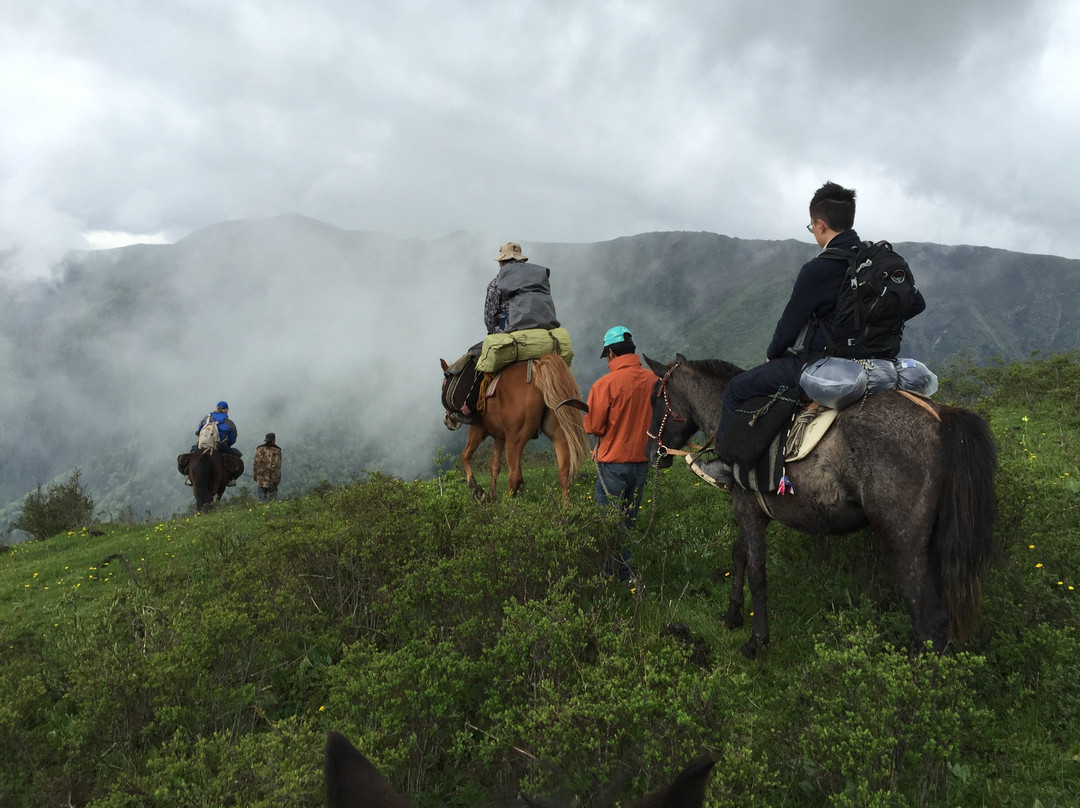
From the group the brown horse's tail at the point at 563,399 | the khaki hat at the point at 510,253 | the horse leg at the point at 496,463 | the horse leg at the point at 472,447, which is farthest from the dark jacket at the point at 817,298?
the horse leg at the point at 472,447

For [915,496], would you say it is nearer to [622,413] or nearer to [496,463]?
[622,413]

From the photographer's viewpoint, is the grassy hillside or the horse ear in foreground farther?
the grassy hillside

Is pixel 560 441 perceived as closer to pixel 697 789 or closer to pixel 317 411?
pixel 697 789

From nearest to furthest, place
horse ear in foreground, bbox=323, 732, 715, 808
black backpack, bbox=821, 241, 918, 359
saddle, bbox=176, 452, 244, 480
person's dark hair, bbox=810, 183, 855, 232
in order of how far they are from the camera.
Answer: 1. horse ear in foreground, bbox=323, 732, 715, 808
2. black backpack, bbox=821, 241, 918, 359
3. person's dark hair, bbox=810, 183, 855, 232
4. saddle, bbox=176, 452, 244, 480

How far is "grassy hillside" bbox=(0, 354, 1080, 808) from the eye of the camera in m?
2.66

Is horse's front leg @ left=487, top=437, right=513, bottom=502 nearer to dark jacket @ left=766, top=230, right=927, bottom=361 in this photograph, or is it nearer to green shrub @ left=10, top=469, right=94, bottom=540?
dark jacket @ left=766, top=230, right=927, bottom=361

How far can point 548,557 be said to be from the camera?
4.48 m

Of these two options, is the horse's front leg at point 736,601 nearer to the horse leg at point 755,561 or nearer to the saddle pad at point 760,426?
the horse leg at point 755,561

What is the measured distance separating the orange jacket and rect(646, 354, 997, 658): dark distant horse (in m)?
2.07

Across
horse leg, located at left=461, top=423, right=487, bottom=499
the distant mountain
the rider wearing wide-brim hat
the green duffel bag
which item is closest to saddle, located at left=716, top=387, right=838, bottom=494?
the green duffel bag

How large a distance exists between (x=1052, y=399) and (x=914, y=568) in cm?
1302

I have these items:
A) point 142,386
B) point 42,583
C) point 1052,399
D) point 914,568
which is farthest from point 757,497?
point 142,386

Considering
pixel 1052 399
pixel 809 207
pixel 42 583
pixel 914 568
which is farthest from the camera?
pixel 1052 399

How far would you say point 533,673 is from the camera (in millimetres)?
3461
